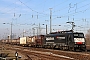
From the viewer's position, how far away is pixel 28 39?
68.2 meters

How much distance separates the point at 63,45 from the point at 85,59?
17.8 meters

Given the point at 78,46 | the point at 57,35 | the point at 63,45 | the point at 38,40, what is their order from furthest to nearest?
the point at 38,40, the point at 57,35, the point at 63,45, the point at 78,46

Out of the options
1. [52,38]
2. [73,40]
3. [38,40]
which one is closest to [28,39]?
[38,40]

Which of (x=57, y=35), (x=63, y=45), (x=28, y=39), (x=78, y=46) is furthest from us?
(x=28, y=39)

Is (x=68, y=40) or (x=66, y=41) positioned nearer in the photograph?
(x=68, y=40)

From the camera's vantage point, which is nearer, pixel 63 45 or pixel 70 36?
pixel 70 36

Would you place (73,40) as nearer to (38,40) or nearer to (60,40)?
(60,40)

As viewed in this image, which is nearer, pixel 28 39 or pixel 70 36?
pixel 70 36

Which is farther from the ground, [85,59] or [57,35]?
[57,35]

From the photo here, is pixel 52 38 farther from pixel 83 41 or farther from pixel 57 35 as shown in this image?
pixel 83 41

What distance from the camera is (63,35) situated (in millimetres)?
39281

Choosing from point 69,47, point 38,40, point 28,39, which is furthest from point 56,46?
point 28,39

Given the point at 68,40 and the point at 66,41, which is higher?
the point at 68,40

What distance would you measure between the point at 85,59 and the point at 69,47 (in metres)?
15.3
